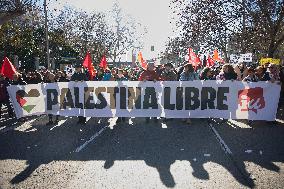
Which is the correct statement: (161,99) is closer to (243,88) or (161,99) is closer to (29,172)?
(243,88)

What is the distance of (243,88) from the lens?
463 inches

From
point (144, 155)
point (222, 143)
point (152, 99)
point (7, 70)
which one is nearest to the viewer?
point (144, 155)

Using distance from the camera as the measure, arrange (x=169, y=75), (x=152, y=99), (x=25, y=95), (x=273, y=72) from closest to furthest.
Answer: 1. (x=152, y=99)
2. (x=25, y=95)
3. (x=273, y=72)
4. (x=169, y=75)

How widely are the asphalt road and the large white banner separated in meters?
0.45

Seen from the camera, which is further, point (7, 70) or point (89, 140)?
point (7, 70)

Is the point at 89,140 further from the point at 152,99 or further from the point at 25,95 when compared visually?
the point at 25,95

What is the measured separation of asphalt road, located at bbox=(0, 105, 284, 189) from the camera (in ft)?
20.9

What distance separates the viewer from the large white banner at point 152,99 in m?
11.8

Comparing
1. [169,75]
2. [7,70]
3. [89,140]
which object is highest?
[7,70]

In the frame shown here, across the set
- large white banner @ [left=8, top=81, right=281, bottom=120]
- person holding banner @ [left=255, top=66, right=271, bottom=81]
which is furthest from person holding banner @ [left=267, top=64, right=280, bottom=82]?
large white banner @ [left=8, top=81, right=281, bottom=120]

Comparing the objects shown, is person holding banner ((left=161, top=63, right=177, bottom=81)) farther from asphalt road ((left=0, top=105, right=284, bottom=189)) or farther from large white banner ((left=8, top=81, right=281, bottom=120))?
asphalt road ((left=0, top=105, right=284, bottom=189))

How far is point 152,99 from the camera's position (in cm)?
1216

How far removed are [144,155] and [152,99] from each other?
4270 millimetres

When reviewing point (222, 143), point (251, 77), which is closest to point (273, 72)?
point (251, 77)
